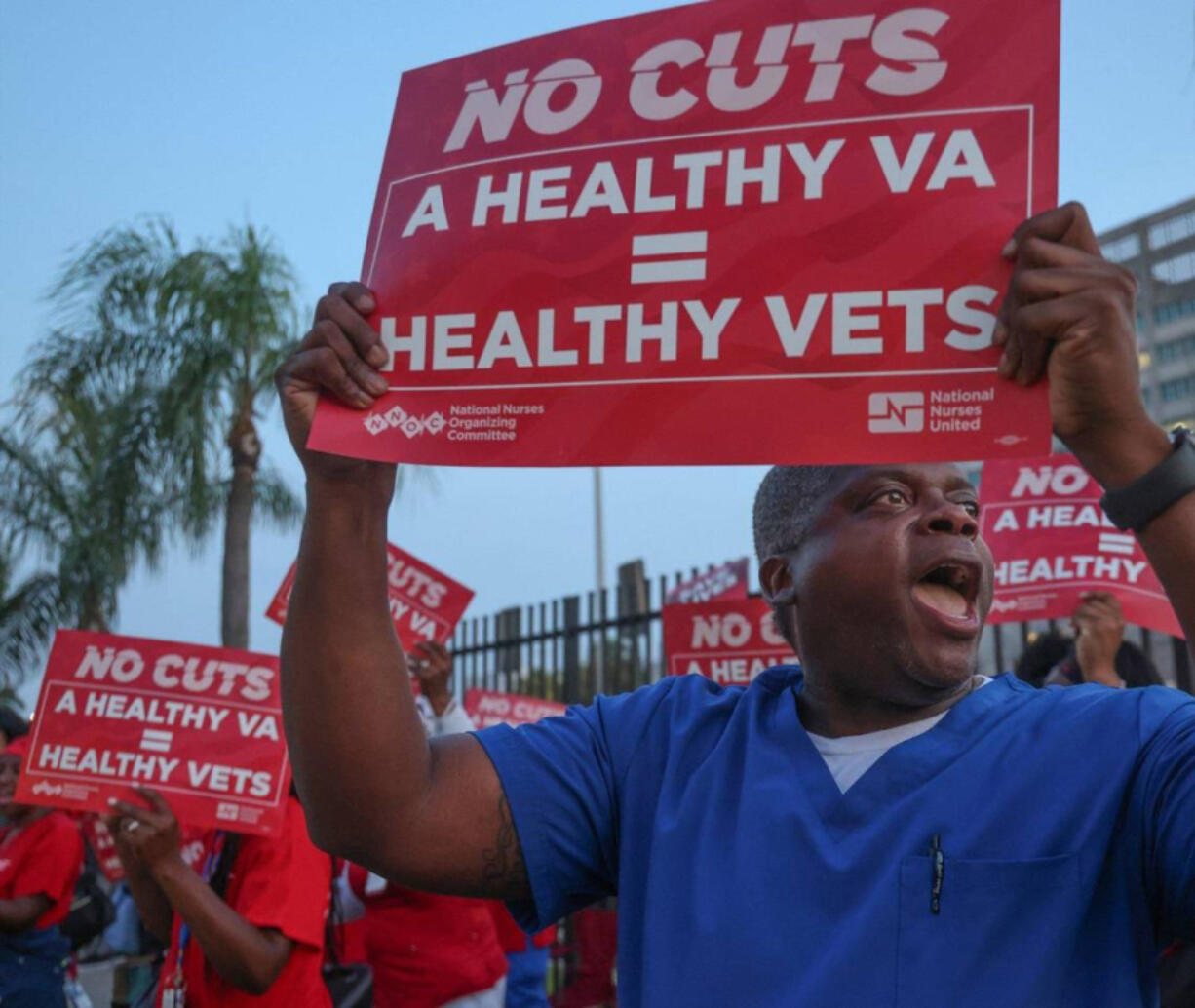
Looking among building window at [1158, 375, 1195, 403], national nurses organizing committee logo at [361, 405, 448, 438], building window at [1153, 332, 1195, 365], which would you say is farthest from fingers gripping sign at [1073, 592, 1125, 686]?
building window at [1158, 375, 1195, 403]

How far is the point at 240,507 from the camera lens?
547 inches

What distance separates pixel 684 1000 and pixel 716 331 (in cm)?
86

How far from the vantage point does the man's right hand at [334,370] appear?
1817mm

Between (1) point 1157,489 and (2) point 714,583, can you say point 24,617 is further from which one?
(1) point 1157,489

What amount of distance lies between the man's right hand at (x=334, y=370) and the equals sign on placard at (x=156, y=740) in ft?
9.12

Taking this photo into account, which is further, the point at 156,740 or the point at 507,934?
the point at 507,934

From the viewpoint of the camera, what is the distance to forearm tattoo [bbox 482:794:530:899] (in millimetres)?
1943

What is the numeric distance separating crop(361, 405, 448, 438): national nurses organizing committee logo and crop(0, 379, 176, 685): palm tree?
12.7 m

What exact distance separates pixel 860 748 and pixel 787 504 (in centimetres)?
49

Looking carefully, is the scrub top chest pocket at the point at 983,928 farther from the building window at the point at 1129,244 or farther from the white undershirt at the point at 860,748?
the building window at the point at 1129,244

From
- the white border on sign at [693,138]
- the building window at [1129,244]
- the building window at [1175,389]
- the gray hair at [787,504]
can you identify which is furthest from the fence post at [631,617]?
the building window at [1175,389]

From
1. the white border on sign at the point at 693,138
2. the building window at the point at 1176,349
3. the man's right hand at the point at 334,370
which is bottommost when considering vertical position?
the man's right hand at the point at 334,370

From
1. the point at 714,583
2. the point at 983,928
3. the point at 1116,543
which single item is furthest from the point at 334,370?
the point at 714,583

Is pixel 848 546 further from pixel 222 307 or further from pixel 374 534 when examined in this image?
pixel 222 307
